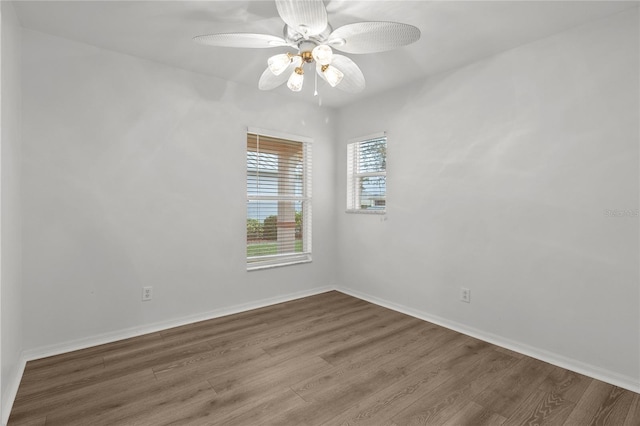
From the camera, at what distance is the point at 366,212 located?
391 centimetres

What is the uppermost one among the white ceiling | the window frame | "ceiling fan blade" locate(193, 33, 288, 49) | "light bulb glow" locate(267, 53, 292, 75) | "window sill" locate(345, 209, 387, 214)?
the white ceiling

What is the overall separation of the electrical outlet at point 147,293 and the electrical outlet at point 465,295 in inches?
113

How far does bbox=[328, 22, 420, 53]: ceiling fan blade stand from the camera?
1.71 metres

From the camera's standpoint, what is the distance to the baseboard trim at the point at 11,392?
1.76m

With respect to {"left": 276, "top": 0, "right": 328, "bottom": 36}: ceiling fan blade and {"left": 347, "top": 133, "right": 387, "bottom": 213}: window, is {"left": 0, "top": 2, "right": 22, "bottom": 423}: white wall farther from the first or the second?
{"left": 347, "top": 133, "right": 387, "bottom": 213}: window

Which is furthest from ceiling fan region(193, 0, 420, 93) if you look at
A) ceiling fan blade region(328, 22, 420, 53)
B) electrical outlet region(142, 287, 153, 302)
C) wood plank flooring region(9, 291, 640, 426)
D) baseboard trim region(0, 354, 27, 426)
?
baseboard trim region(0, 354, 27, 426)

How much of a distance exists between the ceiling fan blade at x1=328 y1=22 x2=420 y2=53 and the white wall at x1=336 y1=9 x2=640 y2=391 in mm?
1356

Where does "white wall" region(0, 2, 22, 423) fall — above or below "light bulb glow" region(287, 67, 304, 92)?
below

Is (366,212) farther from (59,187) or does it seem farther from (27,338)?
(27,338)

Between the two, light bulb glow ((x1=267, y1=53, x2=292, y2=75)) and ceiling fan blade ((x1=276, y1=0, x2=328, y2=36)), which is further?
light bulb glow ((x1=267, y1=53, x2=292, y2=75))

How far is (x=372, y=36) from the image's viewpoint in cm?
182

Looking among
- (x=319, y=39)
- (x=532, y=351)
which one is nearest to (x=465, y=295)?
(x=532, y=351)

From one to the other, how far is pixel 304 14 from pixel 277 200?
2.38m

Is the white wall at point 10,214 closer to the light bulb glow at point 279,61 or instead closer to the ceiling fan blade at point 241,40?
the ceiling fan blade at point 241,40
